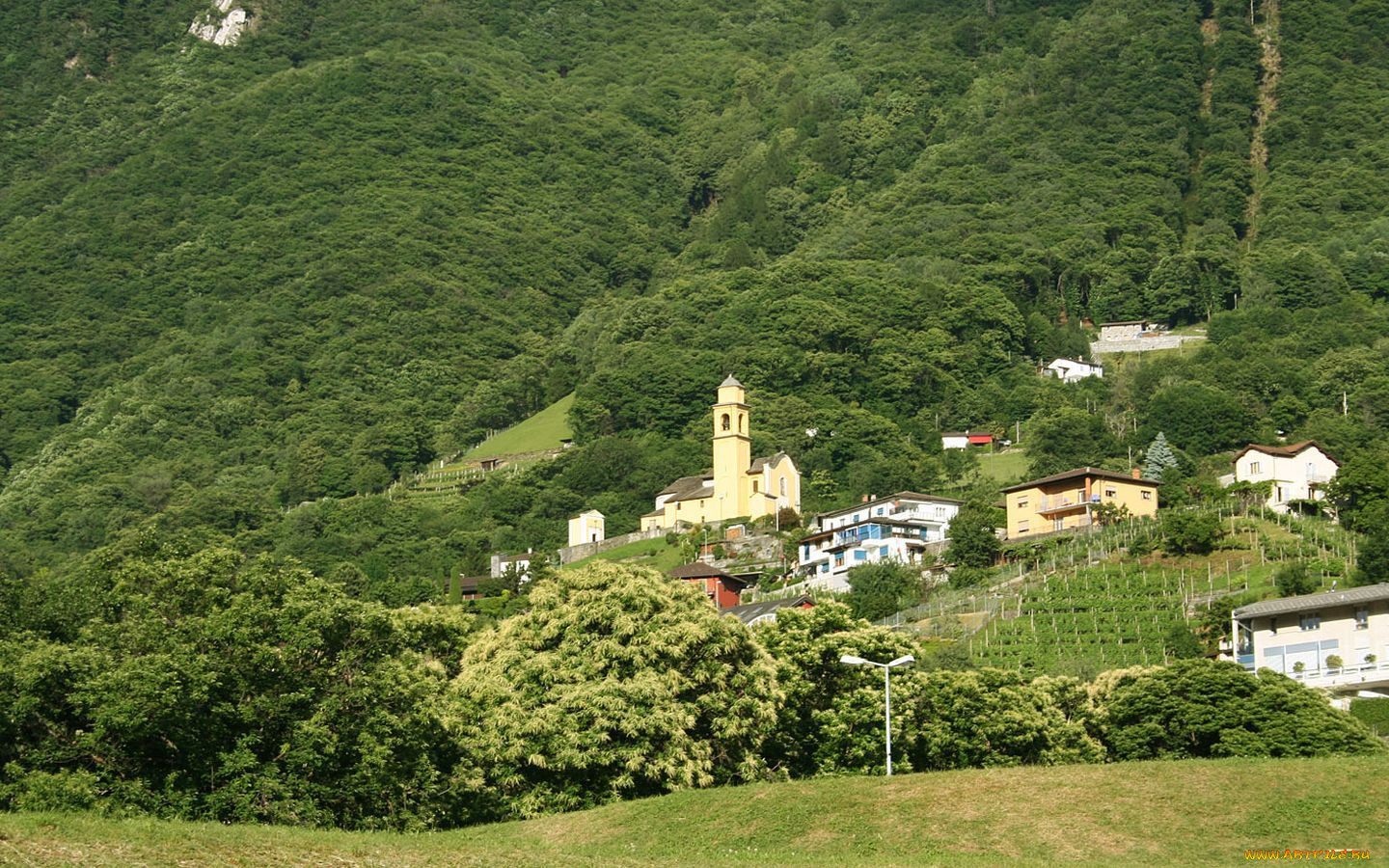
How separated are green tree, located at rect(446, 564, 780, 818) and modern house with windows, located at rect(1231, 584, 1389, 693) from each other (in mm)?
22767

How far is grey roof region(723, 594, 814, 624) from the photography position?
8338 cm

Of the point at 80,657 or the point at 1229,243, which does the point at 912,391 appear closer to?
the point at 1229,243

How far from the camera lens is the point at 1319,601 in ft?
218

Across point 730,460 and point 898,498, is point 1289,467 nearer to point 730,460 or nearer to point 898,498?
point 898,498

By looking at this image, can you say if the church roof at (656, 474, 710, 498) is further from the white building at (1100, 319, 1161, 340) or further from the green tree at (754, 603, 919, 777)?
the green tree at (754, 603, 919, 777)

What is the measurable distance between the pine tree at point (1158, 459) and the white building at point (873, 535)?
10.9 metres

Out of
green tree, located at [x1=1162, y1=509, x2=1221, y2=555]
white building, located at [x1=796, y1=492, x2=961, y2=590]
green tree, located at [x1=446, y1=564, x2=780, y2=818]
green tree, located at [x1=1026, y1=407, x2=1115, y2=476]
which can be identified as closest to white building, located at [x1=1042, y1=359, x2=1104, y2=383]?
green tree, located at [x1=1026, y1=407, x2=1115, y2=476]

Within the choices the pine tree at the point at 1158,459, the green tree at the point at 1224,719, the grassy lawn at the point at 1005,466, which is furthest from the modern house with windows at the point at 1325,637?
the grassy lawn at the point at 1005,466

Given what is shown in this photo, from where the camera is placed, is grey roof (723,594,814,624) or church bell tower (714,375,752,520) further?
church bell tower (714,375,752,520)

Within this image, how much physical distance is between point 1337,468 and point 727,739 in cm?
5332

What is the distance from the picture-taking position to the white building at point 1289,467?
9762 cm

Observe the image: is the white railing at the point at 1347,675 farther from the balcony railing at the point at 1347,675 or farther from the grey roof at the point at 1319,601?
the grey roof at the point at 1319,601

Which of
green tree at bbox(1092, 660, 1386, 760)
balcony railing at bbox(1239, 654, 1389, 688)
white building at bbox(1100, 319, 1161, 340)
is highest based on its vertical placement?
white building at bbox(1100, 319, 1161, 340)

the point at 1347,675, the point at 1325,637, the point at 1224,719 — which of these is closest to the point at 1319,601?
the point at 1325,637
